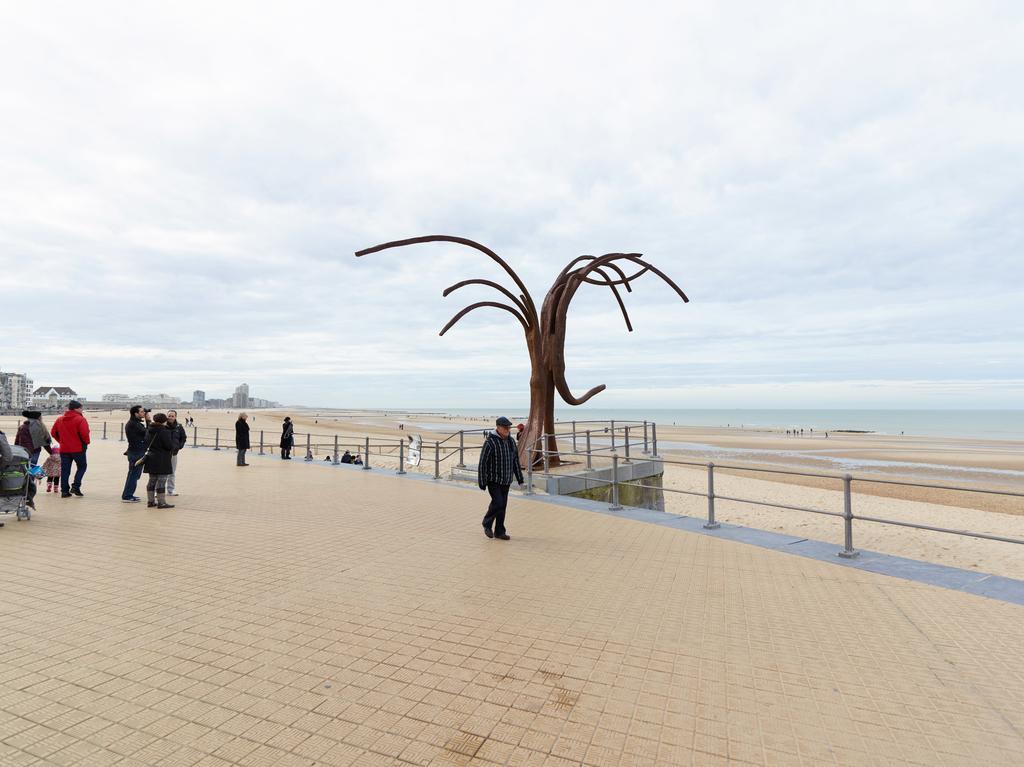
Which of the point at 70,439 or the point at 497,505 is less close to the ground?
the point at 70,439

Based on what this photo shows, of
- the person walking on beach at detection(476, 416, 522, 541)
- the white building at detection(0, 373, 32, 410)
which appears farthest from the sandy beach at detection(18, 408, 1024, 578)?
the white building at detection(0, 373, 32, 410)

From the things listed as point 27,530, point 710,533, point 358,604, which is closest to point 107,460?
point 27,530

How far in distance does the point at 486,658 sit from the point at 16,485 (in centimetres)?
740

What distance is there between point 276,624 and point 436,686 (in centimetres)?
157

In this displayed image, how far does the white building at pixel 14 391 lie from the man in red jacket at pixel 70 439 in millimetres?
146495

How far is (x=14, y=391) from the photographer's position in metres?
128

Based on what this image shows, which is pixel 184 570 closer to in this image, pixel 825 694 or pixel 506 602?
pixel 506 602

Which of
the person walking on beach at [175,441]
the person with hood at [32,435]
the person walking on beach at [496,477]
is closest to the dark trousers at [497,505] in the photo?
the person walking on beach at [496,477]

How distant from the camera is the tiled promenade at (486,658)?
2680 mm

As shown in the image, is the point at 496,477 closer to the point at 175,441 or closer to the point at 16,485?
the point at 175,441

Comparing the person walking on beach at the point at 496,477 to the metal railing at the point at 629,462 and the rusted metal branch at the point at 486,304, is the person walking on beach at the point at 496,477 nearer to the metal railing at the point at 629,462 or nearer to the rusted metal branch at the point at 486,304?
the metal railing at the point at 629,462

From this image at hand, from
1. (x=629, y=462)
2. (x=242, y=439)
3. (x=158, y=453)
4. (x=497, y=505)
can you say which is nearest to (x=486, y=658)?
(x=497, y=505)

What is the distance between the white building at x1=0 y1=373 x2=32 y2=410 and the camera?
122188 millimetres

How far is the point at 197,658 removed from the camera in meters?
3.51
